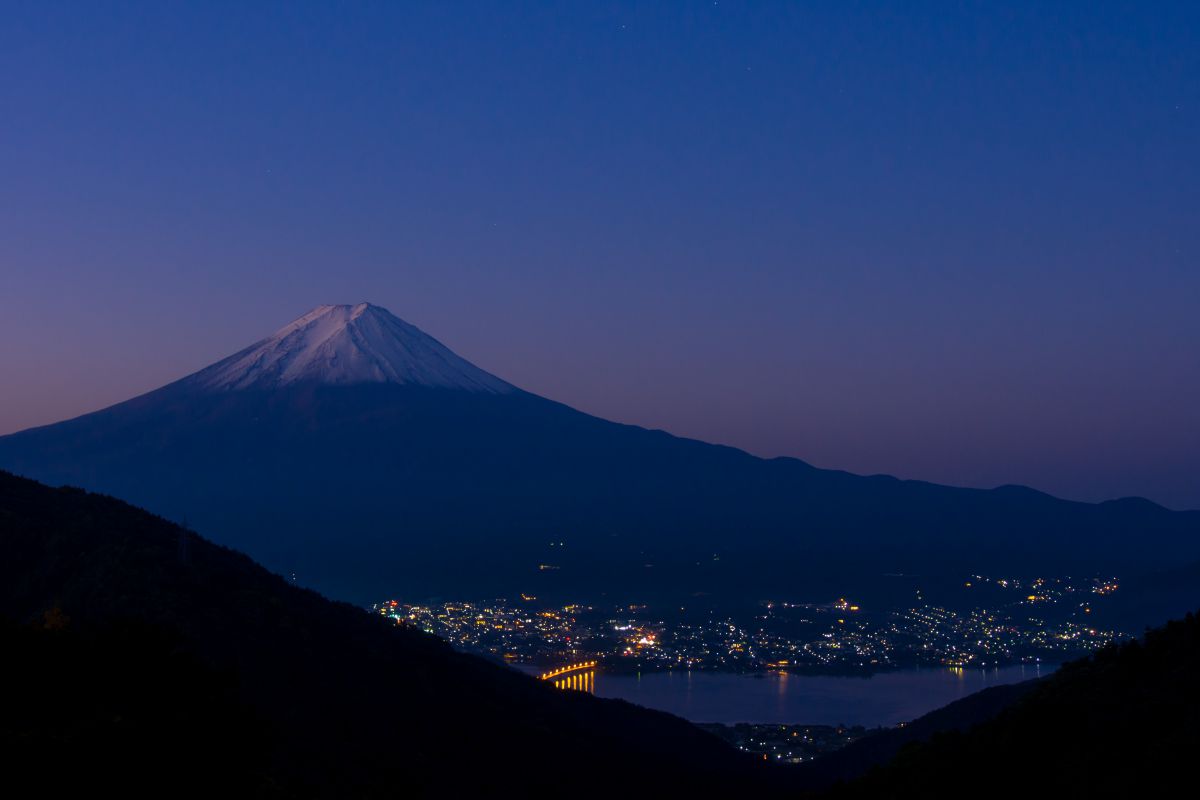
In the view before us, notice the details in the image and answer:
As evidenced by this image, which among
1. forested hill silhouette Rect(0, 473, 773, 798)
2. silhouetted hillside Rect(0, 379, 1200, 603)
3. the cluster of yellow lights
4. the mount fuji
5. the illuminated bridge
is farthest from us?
the mount fuji

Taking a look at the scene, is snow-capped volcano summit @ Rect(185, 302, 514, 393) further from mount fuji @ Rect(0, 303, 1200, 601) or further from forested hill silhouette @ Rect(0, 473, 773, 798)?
forested hill silhouette @ Rect(0, 473, 773, 798)

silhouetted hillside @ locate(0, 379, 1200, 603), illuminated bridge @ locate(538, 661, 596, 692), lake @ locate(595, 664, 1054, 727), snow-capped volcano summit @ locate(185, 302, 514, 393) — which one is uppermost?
snow-capped volcano summit @ locate(185, 302, 514, 393)

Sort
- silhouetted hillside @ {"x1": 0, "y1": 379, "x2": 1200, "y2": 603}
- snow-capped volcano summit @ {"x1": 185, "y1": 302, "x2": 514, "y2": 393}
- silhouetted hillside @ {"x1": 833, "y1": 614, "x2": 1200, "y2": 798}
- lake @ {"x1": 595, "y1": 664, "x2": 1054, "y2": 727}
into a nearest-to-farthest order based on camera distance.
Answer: silhouetted hillside @ {"x1": 833, "y1": 614, "x2": 1200, "y2": 798}
lake @ {"x1": 595, "y1": 664, "x2": 1054, "y2": 727}
silhouetted hillside @ {"x1": 0, "y1": 379, "x2": 1200, "y2": 603}
snow-capped volcano summit @ {"x1": 185, "y1": 302, "x2": 514, "y2": 393}

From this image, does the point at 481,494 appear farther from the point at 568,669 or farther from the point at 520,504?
the point at 568,669

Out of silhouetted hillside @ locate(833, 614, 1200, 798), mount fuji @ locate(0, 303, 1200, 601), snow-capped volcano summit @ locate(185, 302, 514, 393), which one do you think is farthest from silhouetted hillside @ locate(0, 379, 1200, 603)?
silhouetted hillside @ locate(833, 614, 1200, 798)

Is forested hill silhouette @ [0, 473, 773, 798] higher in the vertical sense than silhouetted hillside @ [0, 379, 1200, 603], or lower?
lower

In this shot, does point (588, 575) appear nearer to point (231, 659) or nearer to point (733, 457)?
point (733, 457)

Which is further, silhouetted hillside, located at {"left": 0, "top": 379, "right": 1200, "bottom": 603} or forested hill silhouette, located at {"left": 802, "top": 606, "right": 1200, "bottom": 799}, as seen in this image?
silhouetted hillside, located at {"left": 0, "top": 379, "right": 1200, "bottom": 603}

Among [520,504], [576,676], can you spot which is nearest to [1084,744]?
[576,676]
